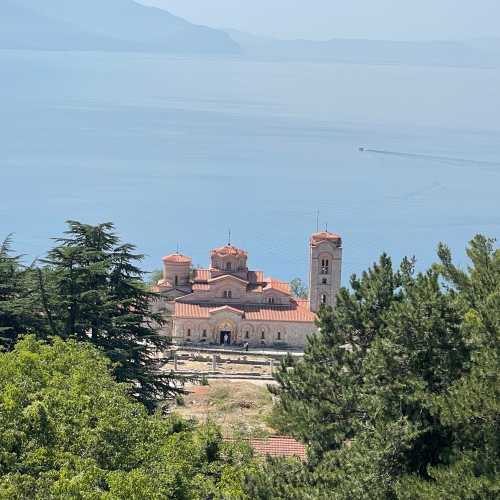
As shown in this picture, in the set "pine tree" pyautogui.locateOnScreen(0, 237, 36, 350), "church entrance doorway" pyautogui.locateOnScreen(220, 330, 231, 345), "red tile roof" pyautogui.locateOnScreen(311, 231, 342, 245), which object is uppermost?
"red tile roof" pyautogui.locateOnScreen(311, 231, 342, 245)

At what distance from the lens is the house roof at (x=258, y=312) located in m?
40.4

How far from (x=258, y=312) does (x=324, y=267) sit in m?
3.13

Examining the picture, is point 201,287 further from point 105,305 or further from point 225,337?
point 105,305

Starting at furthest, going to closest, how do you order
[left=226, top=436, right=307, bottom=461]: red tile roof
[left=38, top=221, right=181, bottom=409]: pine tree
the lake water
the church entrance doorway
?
1. the lake water
2. the church entrance doorway
3. [left=38, top=221, right=181, bottom=409]: pine tree
4. [left=226, top=436, right=307, bottom=461]: red tile roof

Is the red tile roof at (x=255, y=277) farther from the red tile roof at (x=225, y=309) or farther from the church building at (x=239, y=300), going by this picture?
the red tile roof at (x=225, y=309)

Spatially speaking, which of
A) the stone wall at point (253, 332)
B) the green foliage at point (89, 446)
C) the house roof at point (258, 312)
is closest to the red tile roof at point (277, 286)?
the house roof at point (258, 312)

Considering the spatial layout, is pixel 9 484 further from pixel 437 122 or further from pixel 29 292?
pixel 437 122

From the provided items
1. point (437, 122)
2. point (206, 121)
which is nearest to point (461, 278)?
point (206, 121)

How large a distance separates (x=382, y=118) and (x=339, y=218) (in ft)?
310

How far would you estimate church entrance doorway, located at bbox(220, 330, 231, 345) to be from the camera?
133 feet

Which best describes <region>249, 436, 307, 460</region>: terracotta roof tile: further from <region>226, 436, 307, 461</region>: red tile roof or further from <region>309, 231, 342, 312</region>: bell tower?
<region>309, 231, 342, 312</region>: bell tower

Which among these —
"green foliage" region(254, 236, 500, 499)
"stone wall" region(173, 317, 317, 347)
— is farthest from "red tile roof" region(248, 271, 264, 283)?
"green foliage" region(254, 236, 500, 499)

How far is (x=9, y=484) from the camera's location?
389 inches

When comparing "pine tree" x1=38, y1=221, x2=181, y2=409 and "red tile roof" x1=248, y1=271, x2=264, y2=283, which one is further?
"red tile roof" x1=248, y1=271, x2=264, y2=283
